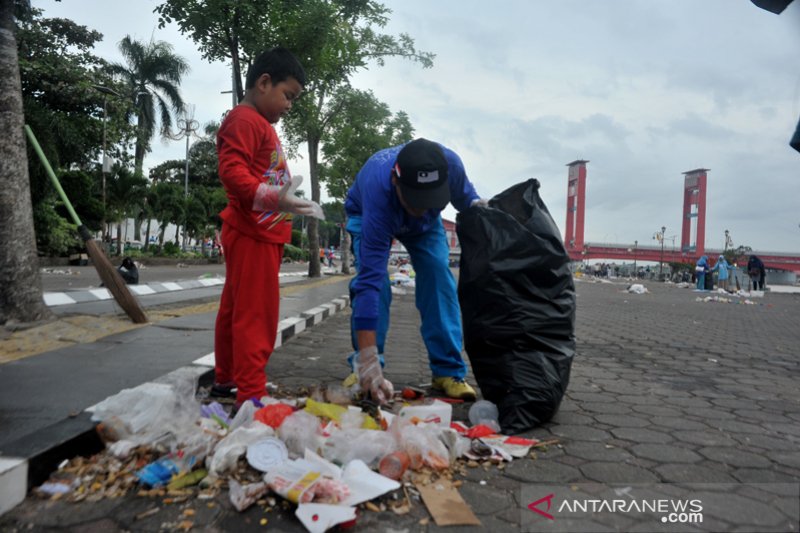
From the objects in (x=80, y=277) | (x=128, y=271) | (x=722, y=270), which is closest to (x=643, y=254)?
(x=722, y=270)

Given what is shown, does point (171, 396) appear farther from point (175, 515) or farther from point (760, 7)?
point (760, 7)

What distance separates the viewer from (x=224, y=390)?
2910 mm

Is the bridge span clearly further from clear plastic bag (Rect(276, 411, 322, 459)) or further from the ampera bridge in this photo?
clear plastic bag (Rect(276, 411, 322, 459))

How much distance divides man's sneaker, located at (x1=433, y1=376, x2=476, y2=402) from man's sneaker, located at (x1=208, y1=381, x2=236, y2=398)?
1.09m

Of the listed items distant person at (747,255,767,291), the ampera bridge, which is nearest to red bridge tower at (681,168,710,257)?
the ampera bridge

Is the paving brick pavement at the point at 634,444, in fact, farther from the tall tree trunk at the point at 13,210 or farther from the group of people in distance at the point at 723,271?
the group of people in distance at the point at 723,271

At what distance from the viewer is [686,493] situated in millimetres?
1845

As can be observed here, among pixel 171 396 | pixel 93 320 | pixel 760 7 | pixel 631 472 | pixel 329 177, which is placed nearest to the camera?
pixel 760 7

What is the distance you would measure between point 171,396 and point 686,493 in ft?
6.08

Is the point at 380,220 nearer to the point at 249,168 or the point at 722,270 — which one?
the point at 249,168

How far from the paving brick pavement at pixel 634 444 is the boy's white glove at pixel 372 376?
37 centimetres

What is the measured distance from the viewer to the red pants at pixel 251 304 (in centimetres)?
245

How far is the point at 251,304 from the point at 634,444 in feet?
5.64

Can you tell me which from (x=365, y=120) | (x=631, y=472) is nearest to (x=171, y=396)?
(x=631, y=472)
